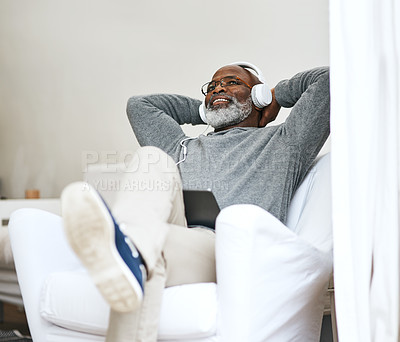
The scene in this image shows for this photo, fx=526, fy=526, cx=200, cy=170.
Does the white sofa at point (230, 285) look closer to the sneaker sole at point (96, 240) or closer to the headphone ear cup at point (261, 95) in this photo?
the sneaker sole at point (96, 240)

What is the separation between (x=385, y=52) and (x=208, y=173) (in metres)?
0.74

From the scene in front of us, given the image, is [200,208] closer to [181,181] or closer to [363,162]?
[181,181]

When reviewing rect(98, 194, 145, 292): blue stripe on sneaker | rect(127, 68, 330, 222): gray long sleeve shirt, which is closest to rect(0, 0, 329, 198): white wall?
rect(127, 68, 330, 222): gray long sleeve shirt

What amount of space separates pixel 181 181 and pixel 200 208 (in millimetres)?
236

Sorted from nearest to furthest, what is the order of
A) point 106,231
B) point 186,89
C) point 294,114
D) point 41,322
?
point 106,231, point 41,322, point 294,114, point 186,89

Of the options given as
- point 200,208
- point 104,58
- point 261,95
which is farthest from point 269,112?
point 104,58

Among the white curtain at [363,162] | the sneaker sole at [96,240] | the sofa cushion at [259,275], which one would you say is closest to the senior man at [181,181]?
the sneaker sole at [96,240]

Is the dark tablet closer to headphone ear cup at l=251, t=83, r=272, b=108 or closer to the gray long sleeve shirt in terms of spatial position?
the gray long sleeve shirt

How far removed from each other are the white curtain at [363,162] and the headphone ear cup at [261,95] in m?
0.79

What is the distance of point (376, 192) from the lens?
1042mm

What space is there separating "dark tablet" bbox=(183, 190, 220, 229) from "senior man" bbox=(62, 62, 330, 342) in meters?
0.04

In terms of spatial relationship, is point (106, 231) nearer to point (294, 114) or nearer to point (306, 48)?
point (294, 114)

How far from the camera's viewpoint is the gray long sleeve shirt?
1546 mm

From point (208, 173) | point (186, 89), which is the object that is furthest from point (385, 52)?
point (186, 89)
